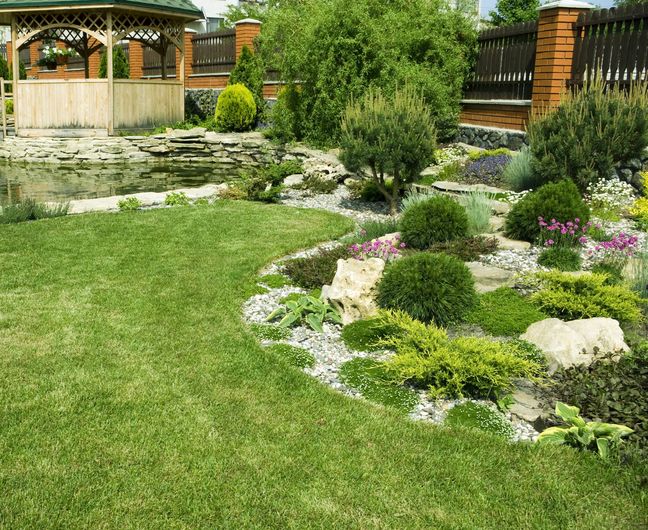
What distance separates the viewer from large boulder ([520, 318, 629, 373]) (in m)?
4.50

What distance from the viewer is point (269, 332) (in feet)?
17.3

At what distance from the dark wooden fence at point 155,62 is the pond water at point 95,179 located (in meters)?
11.8

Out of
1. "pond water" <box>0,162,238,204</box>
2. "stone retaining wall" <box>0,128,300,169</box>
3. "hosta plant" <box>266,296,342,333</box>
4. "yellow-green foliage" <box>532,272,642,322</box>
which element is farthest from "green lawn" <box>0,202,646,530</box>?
"stone retaining wall" <box>0,128,300,169</box>

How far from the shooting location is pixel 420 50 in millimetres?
15328

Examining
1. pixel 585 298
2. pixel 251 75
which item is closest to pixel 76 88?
pixel 251 75

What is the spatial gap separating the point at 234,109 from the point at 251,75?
71.9 inches

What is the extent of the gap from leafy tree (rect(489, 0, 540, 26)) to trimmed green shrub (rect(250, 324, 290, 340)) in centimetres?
2634

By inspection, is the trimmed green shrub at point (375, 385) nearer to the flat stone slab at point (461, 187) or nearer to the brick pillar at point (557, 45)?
the flat stone slab at point (461, 187)

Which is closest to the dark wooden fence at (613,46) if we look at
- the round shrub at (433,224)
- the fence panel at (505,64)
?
the fence panel at (505,64)

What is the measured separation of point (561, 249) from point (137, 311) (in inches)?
150

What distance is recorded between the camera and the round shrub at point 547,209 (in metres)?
6.79

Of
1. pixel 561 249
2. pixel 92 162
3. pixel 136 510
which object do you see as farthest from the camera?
pixel 92 162

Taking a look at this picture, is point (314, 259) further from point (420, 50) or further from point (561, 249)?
point (420, 50)

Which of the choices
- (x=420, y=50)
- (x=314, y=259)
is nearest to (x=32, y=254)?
(x=314, y=259)
